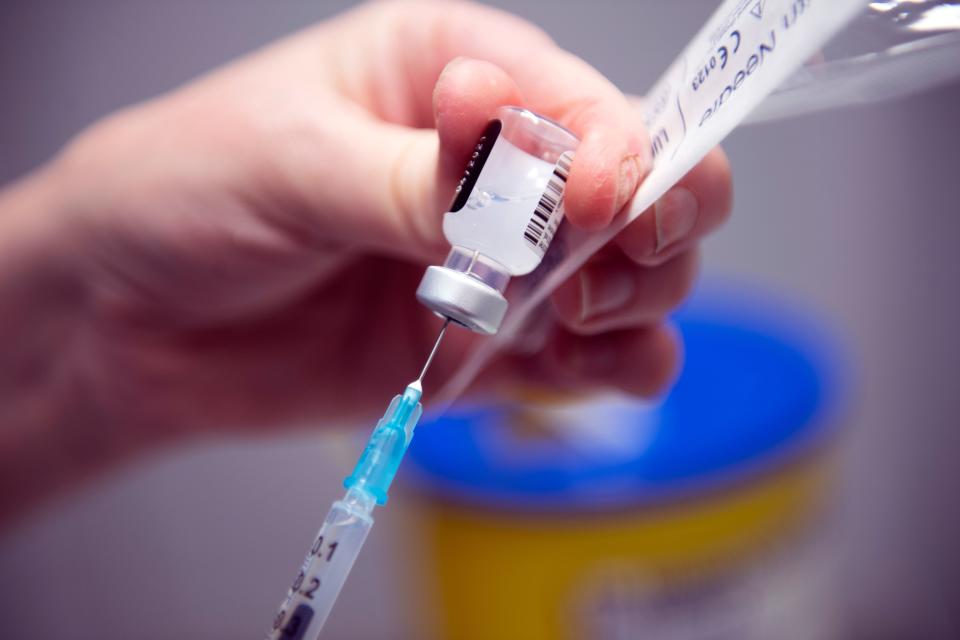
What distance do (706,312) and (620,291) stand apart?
0.62 m

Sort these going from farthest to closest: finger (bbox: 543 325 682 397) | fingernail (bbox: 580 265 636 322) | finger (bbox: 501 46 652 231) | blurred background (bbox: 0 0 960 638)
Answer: blurred background (bbox: 0 0 960 638) < finger (bbox: 543 325 682 397) < fingernail (bbox: 580 265 636 322) < finger (bbox: 501 46 652 231)

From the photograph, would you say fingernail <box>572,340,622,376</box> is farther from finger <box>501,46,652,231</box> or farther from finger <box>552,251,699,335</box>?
finger <box>501,46,652,231</box>

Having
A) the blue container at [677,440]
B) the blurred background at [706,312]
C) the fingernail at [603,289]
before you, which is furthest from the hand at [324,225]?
the blurred background at [706,312]

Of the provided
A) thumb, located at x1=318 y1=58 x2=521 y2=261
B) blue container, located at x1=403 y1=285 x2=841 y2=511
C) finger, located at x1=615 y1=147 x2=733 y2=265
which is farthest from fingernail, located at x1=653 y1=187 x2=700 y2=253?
blue container, located at x1=403 y1=285 x2=841 y2=511

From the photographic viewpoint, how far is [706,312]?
3.72 feet

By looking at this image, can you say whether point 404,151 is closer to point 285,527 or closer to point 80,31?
point 80,31

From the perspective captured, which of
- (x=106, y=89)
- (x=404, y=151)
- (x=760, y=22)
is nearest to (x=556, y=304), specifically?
(x=404, y=151)

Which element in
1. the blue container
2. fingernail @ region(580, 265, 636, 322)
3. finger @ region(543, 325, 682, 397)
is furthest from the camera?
the blue container

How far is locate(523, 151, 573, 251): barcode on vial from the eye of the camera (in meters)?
0.40

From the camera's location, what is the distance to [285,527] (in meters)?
1.32

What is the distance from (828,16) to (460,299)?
20 cm

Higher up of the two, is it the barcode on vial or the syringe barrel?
the barcode on vial

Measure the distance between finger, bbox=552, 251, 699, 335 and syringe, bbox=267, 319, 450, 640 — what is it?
0.49 feet

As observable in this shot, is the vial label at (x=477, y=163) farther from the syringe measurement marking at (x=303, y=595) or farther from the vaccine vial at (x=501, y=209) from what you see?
the syringe measurement marking at (x=303, y=595)
